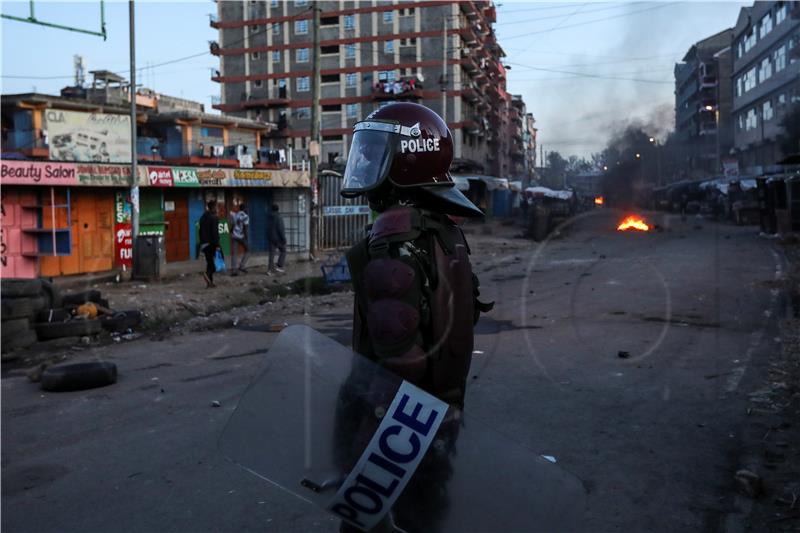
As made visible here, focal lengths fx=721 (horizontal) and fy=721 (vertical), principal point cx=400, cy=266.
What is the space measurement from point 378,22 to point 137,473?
6180cm

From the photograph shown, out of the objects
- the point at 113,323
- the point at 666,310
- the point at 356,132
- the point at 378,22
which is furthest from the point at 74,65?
the point at 356,132

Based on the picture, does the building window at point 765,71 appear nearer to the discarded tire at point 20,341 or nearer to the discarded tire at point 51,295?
the discarded tire at point 51,295

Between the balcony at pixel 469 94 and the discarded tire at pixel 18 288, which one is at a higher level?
the balcony at pixel 469 94

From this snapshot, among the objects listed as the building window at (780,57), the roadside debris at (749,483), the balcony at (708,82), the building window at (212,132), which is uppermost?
the balcony at (708,82)

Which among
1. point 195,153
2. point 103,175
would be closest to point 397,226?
point 103,175

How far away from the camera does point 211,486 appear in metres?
4.03

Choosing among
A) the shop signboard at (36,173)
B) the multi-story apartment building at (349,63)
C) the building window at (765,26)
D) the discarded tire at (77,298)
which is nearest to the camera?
the discarded tire at (77,298)

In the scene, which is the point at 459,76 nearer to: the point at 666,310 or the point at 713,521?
the point at 666,310

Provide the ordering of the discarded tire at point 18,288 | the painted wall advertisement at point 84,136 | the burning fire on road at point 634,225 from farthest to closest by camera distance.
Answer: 1. the burning fire on road at point 634,225
2. the painted wall advertisement at point 84,136
3. the discarded tire at point 18,288

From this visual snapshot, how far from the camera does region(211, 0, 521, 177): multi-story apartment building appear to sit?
59.8 metres

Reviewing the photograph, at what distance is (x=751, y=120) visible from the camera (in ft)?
202

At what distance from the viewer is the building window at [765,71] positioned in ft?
181

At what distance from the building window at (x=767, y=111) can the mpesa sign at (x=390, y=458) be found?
200 ft

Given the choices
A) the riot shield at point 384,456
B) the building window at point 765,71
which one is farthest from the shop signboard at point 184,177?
the building window at point 765,71
